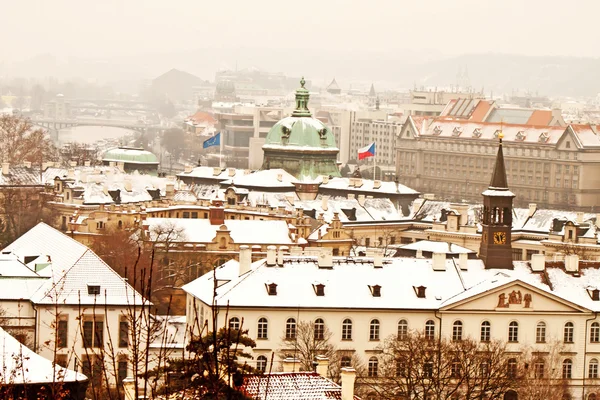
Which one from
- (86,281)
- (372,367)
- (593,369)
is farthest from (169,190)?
(86,281)

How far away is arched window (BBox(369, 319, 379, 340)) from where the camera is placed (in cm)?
7894

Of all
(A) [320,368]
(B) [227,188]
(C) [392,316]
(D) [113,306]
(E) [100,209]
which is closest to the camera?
(A) [320,368]

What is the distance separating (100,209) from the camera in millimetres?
118312

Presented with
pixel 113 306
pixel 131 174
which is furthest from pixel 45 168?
pixel 113 306

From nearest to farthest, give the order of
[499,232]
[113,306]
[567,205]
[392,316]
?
1. [113,306]
2. [392,316]
3. [499,232]
4. [567,205]

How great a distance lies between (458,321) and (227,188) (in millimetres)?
53680

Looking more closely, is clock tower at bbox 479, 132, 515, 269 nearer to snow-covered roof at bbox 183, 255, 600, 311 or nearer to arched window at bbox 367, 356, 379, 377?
snow-covered roof at bbox 183, 255, 600, 311

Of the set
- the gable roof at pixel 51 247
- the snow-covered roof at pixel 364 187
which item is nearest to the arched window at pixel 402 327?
the gable roof at pixel 51 247

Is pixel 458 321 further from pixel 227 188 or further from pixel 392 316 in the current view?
pixel 227 188

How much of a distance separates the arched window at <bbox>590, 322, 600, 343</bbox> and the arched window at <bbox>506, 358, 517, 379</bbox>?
13.9 ft

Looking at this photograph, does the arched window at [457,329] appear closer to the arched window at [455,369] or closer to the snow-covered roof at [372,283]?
the snow-covered roof at [372,283]

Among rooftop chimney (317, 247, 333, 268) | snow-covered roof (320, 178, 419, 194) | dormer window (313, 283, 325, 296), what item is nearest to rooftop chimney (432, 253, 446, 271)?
rooftop chimney (317, 247, 333, 268)

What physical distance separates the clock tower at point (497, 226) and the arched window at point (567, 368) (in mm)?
7069

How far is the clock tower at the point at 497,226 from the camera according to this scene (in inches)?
3396
